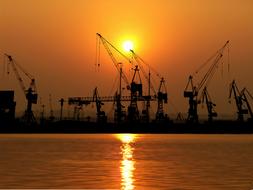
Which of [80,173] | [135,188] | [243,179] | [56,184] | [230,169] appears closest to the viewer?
[135,188]

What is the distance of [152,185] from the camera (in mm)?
38969

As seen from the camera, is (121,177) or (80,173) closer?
(121,177)

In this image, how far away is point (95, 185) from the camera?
39.0 metres

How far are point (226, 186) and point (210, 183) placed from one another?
6.54 feet

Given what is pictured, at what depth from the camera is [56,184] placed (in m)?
39.4

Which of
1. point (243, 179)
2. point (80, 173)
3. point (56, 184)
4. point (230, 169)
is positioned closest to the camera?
point (56, 184)

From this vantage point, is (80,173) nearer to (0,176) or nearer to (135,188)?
(0,176)

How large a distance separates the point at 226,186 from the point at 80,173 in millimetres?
13258

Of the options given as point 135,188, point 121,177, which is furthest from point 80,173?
point 135,188

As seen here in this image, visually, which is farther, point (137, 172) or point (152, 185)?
point (137, 172)

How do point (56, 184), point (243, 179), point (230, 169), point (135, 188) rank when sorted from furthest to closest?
1. point (230, 169)
2. point (243, 179)
3. point (56, 184)
4. point (135, 188)

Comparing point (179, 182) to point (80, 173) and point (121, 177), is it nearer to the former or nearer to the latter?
point (121, 177)

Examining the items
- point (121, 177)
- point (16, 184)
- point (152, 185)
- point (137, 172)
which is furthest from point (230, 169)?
point (16, 184)

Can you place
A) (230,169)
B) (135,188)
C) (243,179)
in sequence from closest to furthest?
(135,188) → (243,179) → (230,169)
